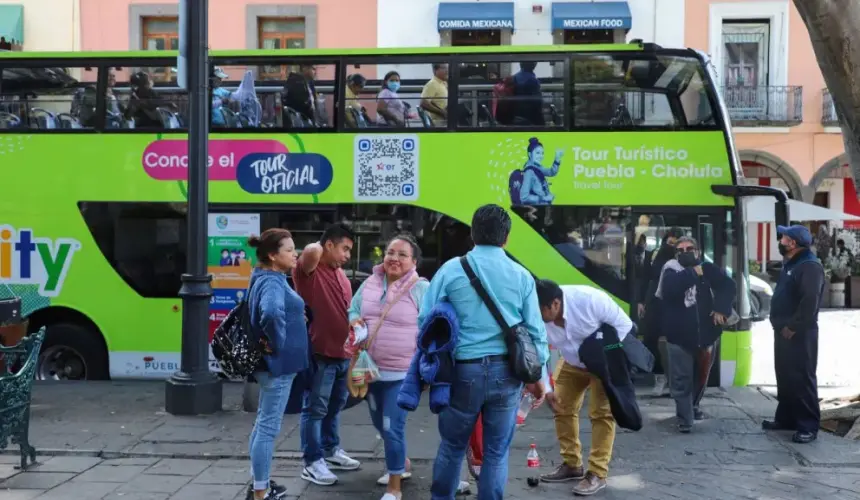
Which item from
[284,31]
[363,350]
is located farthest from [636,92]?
[284,31]

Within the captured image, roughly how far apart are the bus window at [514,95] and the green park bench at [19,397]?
4776mm

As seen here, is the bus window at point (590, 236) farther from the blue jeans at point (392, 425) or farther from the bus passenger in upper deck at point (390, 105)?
the blue jeans at point (392, 425)

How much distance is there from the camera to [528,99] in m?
9.28

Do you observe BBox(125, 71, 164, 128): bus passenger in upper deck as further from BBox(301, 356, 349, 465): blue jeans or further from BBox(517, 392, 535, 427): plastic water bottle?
BBox(517, 392, 535, 427): plastic water bottle

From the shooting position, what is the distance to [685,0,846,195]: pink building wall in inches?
831

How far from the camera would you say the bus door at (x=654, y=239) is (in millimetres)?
9164

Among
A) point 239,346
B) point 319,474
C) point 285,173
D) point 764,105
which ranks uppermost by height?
point 764,105

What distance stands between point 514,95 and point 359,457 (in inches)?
165

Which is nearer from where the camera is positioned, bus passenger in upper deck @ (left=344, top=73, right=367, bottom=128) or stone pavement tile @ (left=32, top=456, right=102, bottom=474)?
stone pavement tile @ (left=32, top=456, right=102, bottom=474)

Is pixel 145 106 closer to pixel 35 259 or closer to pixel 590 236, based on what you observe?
pixel 35 259

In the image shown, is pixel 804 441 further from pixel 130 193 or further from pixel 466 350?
pixel 130 193

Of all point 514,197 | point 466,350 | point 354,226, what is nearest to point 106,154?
point 354,226

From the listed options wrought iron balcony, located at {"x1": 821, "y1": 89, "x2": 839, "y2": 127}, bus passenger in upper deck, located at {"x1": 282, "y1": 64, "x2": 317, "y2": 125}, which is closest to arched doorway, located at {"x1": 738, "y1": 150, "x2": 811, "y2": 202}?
wrought iron balcony, located at {"x1": 821, "y1": 89, "x2": 839, "y2": 127}

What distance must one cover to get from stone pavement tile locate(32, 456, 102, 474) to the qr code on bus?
3.88 m
